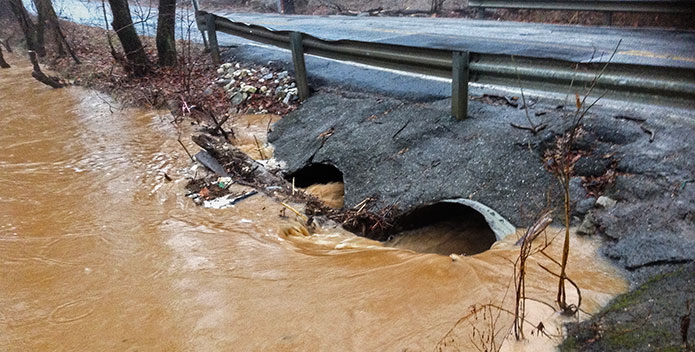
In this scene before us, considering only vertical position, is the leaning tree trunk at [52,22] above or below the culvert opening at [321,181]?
above

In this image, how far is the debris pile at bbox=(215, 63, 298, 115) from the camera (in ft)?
26.7

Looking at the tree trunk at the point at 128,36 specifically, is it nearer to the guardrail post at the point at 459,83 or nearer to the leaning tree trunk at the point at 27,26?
→ the leaning tree trunk at the point at 27,26

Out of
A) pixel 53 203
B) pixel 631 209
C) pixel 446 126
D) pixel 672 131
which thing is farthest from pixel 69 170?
pixel 672 131

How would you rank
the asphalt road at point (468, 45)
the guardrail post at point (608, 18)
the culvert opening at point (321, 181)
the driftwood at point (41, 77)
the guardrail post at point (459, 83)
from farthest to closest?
the driftwood at point (41, 77)
the guardrail post at point (608, 18)
the asphalt road at point (468, 45)
the culvert opening at point (321, 181)
the guardrail post at point (459, 83)

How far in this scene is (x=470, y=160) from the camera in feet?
16.6

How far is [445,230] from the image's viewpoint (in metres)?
5.05

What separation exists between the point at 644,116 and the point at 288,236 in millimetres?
3858

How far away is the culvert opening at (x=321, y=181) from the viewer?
19.7ft

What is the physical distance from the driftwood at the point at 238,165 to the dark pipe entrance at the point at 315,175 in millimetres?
258

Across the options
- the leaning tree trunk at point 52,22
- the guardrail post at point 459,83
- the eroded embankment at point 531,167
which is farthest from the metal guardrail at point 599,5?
the leaning tree trunk at point 52,22

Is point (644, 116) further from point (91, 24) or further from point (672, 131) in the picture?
point (91, 24)

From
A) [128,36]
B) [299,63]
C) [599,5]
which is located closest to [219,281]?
[299,63]

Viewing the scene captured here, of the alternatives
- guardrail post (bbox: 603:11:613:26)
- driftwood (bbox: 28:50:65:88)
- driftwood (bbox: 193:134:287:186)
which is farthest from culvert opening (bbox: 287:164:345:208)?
driftwood (bbox: 28:50:65:88)

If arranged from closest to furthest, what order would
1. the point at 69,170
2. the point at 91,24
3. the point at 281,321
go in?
the point at 281,321
the point at 69,170
the point at 91,24
